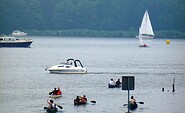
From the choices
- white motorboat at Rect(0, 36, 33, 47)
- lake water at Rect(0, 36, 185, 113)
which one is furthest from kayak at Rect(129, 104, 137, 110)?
white motorboat at Rect(0, 36, 33, 47)

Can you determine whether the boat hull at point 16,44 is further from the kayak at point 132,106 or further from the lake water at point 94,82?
the kayak at point 132,106

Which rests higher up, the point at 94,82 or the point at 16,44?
the point at 16,44

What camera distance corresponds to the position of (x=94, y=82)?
4146 inches

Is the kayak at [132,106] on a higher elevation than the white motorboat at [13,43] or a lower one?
lower

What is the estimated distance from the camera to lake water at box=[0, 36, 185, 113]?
80.7 m

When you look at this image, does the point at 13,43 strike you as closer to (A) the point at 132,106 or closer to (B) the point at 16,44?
(B) the point at 16,44

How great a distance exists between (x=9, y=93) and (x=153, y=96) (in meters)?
15.2

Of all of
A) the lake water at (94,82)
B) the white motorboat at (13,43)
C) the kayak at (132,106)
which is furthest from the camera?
the white motorboat at (13,43)

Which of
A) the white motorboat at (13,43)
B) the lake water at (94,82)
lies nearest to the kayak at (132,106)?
the lake water at (94,82)

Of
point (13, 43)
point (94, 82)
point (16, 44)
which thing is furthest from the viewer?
point (16, 44)

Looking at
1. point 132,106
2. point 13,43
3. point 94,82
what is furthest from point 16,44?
point 132,106

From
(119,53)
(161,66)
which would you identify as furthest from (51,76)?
(119,53)

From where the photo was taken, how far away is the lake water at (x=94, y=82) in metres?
80.7

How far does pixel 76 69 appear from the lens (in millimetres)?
115750
